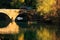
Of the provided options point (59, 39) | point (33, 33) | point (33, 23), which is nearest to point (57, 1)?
point (33, 23)

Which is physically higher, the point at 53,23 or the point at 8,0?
the point at 8,0

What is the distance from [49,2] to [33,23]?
117 inches

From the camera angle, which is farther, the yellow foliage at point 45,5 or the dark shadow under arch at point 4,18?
the dark shadow under arch at point 4,18

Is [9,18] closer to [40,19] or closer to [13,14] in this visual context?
[13,14]

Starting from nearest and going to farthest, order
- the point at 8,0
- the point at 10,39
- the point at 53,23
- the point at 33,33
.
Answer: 1. the point at 10,39
2. the point at 33,33
3. the point at 53,23
4. the point at 8,0

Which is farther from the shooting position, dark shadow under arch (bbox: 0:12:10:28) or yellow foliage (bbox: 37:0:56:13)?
dark shadow under arch (bbox: 0:12:10:28)

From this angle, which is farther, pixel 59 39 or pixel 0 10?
pixel 0 10

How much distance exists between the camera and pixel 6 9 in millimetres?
34625

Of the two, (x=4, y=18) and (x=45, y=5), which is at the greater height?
(x=45, y=5)

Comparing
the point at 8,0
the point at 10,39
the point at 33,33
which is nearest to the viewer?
the point at 10,39

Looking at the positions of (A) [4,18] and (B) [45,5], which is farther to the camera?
(A) [4,18]

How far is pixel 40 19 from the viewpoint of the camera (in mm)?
33688

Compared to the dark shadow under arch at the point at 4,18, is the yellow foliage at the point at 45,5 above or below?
above

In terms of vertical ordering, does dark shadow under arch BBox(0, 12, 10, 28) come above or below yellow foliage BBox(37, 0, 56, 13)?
below
